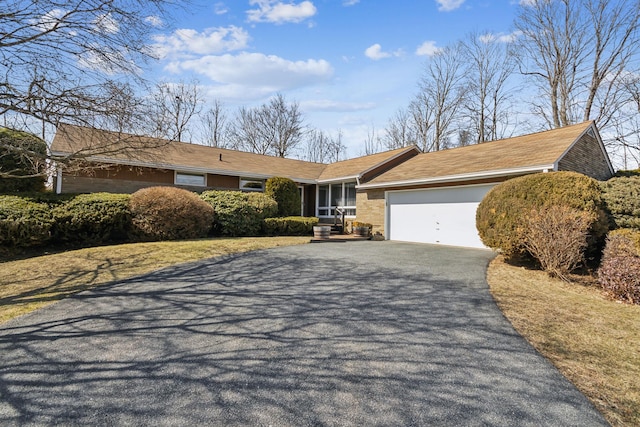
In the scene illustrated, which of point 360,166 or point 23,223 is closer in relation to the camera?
point 23,223

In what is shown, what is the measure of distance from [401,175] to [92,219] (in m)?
11.8

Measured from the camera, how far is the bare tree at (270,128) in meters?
34.2

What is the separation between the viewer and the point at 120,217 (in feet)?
34.0

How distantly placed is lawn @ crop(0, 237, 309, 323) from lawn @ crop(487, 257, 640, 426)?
6.76m

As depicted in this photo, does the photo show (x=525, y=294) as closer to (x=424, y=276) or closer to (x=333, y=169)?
(x=424, y=276)

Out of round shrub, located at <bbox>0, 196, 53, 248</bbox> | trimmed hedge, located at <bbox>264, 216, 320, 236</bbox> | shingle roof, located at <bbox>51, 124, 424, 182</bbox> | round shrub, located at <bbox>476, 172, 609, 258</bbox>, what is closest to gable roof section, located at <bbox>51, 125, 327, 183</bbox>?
shingle roof, located at <bbox>51, 124, 424, 182</bbox>

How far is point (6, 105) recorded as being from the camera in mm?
5145

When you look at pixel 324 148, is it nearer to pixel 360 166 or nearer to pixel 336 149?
pixel 336 149

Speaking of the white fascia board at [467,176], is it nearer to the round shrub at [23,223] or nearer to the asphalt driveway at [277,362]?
the asphalt driveway at [277,362]

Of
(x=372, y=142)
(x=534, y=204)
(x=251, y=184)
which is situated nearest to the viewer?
(x=534, y=204)

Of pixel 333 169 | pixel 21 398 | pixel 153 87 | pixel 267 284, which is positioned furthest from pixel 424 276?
pixel 333 169

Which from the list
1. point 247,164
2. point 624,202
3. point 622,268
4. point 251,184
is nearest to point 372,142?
point 247,164

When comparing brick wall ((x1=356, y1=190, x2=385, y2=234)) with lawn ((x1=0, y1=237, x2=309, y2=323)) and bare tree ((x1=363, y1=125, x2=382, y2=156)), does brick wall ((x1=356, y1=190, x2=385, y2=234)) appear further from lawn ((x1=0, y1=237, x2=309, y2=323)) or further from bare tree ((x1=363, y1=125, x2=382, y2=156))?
bare tree ((x1=363, y1=125, x2=382, y2=156))

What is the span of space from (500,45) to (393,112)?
10518 mm
